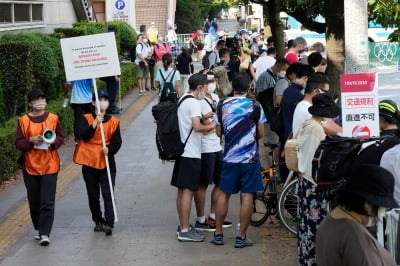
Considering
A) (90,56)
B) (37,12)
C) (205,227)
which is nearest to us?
(205,227)

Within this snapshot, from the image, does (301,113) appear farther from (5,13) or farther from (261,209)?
(5,13)

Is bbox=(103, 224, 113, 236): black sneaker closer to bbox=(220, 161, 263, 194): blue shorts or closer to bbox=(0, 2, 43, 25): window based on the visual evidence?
bbox=(220, 161, 263, 194): blue shorts

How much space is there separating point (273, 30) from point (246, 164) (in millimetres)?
11420

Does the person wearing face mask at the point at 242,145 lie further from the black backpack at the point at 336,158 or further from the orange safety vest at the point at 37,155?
the black backpack at the point at 336,158

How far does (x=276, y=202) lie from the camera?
9.71 metres

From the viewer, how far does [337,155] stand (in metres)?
6.31

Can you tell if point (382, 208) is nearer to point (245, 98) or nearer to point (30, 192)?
point (245, 98)

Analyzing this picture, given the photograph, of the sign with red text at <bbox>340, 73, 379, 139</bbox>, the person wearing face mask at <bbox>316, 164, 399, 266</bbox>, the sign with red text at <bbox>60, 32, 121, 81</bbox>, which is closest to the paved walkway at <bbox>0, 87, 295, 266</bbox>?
the sign with red text at <bbox>60, 32, 121, 81</bbox>

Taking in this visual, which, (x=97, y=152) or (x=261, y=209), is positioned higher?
(x=97, y=152)

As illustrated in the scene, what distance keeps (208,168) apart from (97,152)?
1217 millimetres

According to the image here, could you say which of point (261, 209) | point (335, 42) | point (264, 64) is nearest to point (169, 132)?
point (261, 209)

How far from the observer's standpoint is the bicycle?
9406mm

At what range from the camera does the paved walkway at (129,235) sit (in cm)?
876

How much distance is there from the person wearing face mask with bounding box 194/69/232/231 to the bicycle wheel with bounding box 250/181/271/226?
1.01 feet
